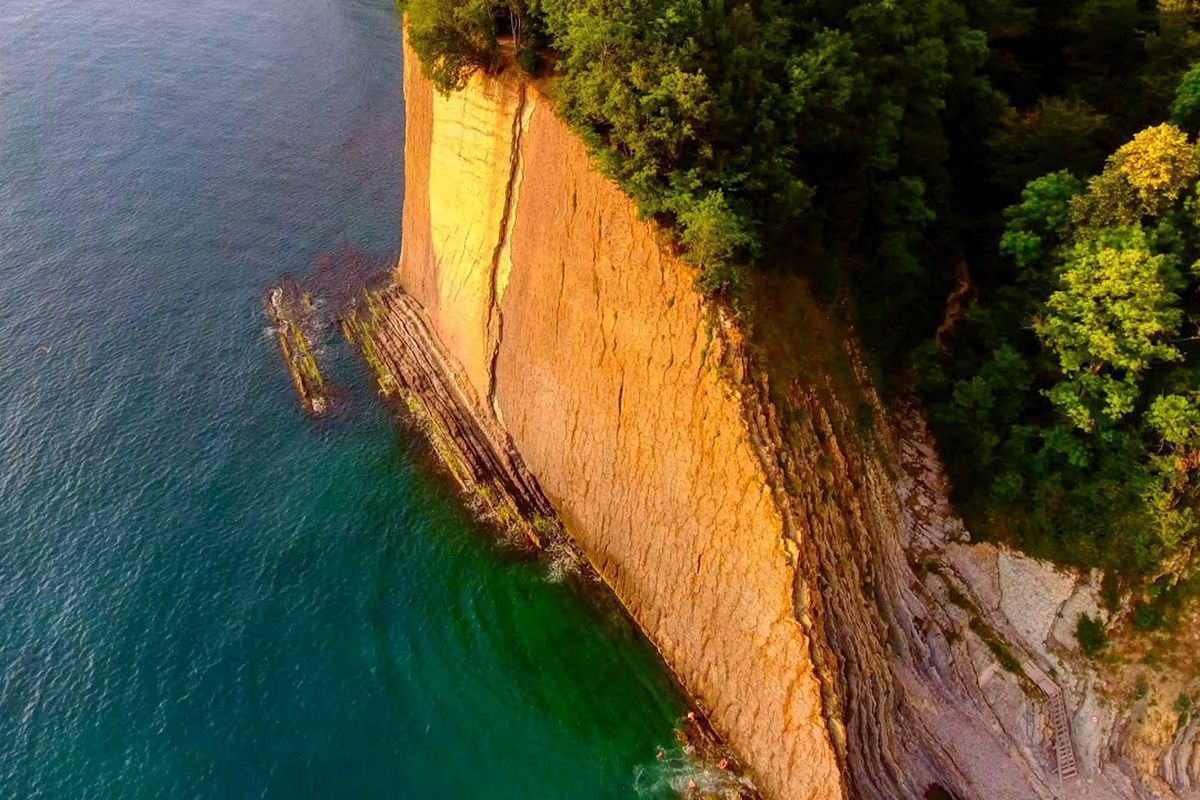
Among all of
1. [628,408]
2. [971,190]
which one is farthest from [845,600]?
[971,190]

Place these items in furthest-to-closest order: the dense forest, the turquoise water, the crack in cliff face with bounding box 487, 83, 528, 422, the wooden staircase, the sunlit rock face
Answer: the crack in cliff face with bounding box 487, 83, 528, 422 < the turquoise water < the wooden staircase < the sunlit rock face < the dense forest

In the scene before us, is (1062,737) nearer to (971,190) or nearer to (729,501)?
(729,501)

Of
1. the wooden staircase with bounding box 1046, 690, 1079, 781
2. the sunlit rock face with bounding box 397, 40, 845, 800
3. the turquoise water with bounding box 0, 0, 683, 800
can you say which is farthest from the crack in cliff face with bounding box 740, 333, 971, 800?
the turquoise water with bounding box 0, 0, 683, 800

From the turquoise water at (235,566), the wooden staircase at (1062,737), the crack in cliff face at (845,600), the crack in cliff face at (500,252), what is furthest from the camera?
the crack in cliff face at (500,252)

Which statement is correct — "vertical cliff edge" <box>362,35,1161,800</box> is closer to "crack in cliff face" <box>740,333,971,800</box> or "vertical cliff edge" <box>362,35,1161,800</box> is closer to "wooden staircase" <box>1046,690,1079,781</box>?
"crack in cliff face" <box>740,333,971,800</box>

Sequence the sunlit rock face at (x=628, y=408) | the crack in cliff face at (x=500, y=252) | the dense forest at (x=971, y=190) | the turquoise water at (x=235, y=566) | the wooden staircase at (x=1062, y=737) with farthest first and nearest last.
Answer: the crack in cliff face at (x=500, y=252) → the turquoise water at (x=235, y=566) → the wooden staircase at (x=1062, y=737) → the sunlit rock face at (x=628, y=408) → the dense forest at (x=971, y=190)

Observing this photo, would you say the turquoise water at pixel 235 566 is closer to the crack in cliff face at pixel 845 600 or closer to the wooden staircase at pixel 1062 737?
the crack in cliff face at pixel 845 600

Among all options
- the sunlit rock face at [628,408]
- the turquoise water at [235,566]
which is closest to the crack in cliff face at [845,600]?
the sunlit rock face at [628,408]
